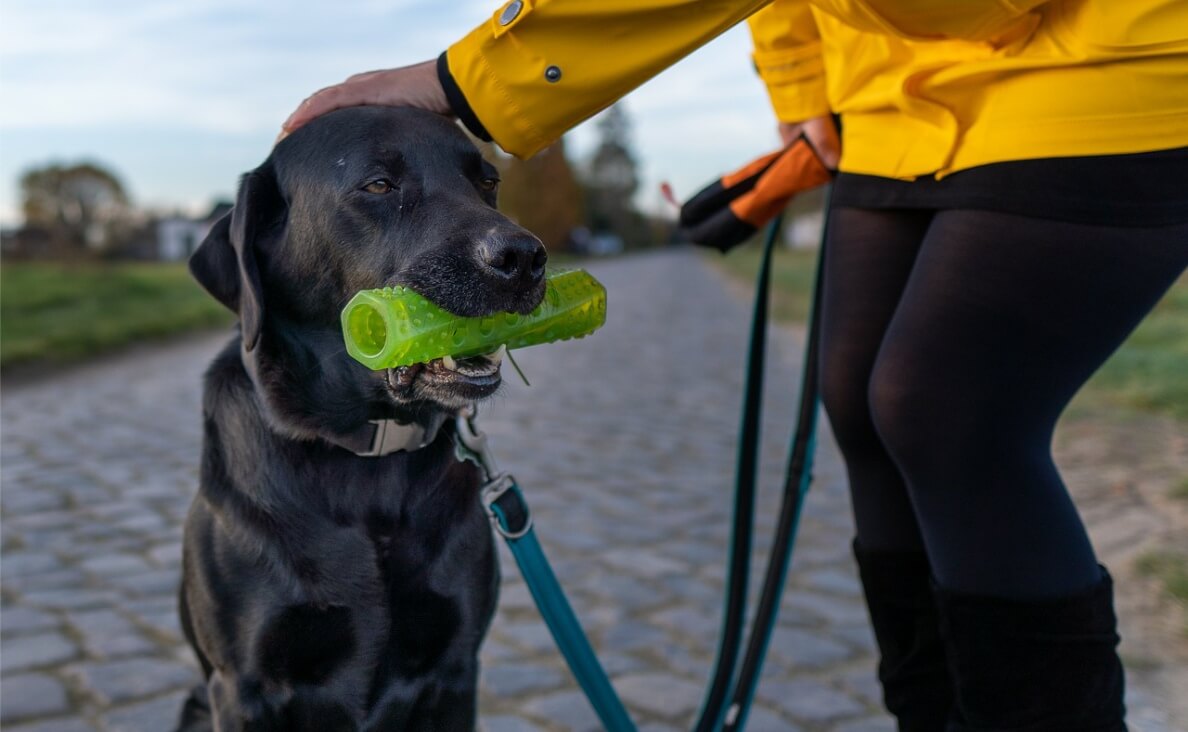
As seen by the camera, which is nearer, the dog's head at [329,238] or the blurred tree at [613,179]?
the dog's head at [329,238]

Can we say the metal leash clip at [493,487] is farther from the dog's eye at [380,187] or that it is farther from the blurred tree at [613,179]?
the blurred tree at [613,179]

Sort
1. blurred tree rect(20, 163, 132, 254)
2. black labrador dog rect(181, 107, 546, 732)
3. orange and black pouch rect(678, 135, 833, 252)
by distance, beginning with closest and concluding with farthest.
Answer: black labrador dog rect(181, 107, 546, 732) → orange and black pouch rect(678, 135, 833, 252) → blurred tree rect(20, 163, 132, 254)

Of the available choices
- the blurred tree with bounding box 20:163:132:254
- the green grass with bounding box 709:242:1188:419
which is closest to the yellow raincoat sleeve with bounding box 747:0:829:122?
the green grass with bounding box 709:242:1188:419

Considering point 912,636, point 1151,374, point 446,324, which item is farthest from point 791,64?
point 1151,374

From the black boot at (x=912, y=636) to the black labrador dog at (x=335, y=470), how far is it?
0.86 meters

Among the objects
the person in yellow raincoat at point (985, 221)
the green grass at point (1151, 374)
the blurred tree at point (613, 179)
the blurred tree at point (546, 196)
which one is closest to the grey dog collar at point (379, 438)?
the person in yellow raincoat at point (985, 221)

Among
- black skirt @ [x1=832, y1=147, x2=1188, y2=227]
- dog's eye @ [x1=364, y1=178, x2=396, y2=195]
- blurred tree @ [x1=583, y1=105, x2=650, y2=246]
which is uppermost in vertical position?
black skirt @ [x1=832, y1=147, x2=1188, y2=227]

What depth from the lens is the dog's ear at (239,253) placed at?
237cm

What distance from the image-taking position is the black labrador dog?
2299 mm

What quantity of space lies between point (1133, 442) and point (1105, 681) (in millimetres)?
5214

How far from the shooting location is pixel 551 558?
4680mm

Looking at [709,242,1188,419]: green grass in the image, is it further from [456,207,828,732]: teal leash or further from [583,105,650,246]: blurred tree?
[583,105,650,246]: blurred tree

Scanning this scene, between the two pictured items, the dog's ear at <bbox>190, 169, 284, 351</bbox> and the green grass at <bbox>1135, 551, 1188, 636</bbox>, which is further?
the green grass at <bbox>1135, 551, 1188, 636</bbox>

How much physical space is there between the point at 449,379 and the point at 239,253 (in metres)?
0.58
